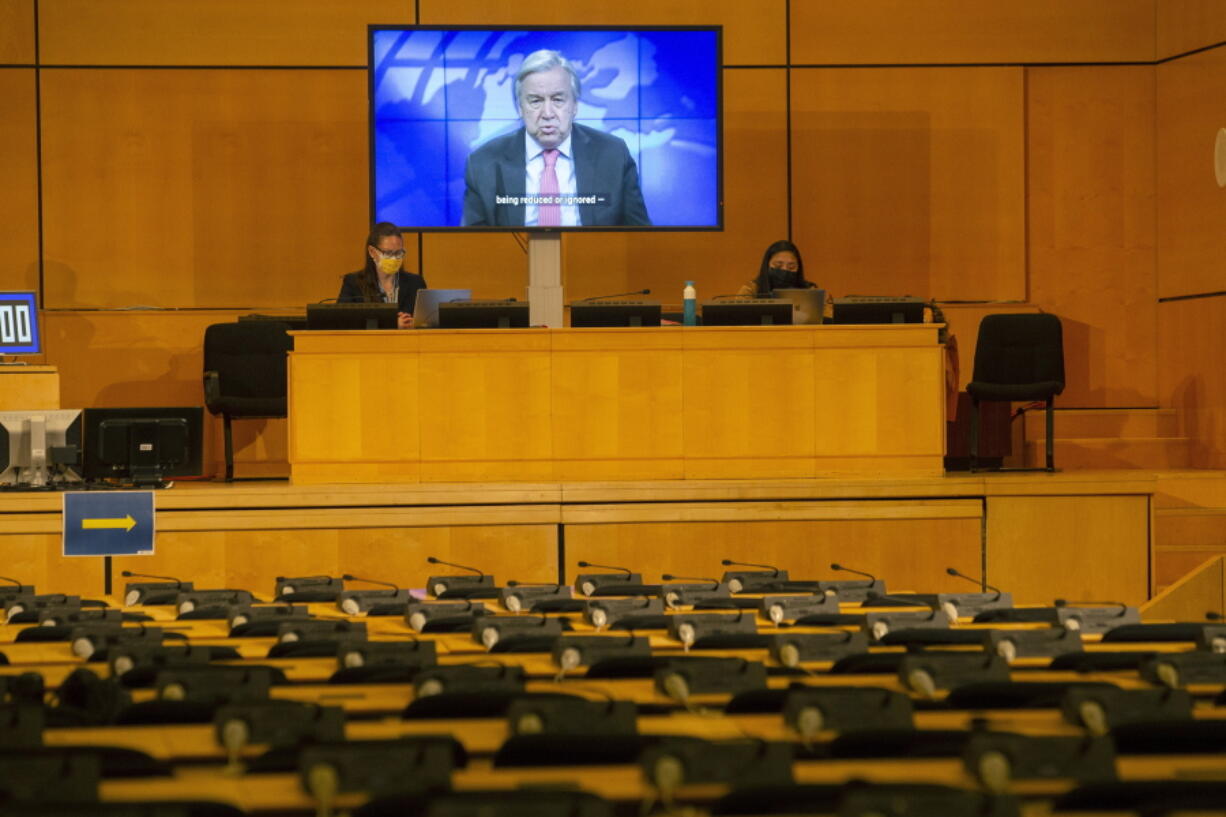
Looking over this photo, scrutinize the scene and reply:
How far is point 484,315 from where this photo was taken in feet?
20.6

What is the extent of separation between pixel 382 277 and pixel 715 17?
299 centimetres

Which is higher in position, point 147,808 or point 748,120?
point 748,120

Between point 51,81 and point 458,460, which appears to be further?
point 51,81

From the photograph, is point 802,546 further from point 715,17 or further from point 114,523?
point 715,17

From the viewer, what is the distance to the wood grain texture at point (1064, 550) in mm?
6180

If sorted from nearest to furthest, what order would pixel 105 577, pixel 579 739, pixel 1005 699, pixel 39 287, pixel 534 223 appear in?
pixel 579 739 < pixel 1005 699 < pixel 105 577 < pixel 534 223 < pixel 39 287

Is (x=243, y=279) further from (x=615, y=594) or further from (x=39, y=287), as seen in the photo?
(x=615, y=594)

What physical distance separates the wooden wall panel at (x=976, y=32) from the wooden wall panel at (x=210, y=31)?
2.57 meters

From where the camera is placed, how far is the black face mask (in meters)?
7.52

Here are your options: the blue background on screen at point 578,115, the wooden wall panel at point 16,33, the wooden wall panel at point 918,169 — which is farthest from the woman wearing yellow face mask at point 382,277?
the wooden wall panel at point 16,33

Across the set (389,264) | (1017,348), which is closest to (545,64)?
(389,264)

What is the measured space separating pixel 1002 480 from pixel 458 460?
7.37ft

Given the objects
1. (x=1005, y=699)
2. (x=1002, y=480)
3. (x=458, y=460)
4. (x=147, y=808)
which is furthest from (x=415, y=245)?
(x=147, y=808)

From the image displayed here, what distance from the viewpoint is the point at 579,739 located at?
1.94m
